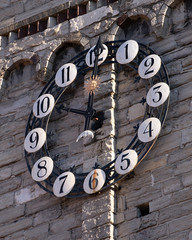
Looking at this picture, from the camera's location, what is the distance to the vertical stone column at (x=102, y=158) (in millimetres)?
15359

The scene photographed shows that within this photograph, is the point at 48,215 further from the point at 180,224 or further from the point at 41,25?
the point at 41,25

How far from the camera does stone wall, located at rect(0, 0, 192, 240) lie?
1530 cm

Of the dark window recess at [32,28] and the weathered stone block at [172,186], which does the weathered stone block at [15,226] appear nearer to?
the weathered stone block at [172,186]

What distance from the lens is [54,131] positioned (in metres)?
16.9

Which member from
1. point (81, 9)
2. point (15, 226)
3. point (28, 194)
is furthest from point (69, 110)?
point (81, 9)

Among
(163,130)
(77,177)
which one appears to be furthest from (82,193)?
(163,130)

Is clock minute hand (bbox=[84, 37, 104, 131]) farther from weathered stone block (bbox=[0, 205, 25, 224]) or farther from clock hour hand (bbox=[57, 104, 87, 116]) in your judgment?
weathered stone block (bbox=[0, 205, 25, 224])

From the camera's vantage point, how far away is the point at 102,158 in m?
16.0

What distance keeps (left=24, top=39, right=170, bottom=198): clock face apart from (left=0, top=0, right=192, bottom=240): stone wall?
0.12m

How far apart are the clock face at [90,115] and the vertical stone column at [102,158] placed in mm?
82

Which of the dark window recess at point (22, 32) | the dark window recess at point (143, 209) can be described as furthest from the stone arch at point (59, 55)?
the dark window recess at point (143, 209)

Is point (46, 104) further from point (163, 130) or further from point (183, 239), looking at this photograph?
point (183, 239)

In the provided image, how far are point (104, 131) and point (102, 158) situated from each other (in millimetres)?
413

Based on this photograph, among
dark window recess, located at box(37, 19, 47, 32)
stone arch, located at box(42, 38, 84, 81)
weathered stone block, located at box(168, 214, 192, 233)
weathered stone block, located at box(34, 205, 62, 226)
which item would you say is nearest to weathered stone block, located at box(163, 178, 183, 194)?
weathered stone block, located at box(168, 214, 192, 233)
